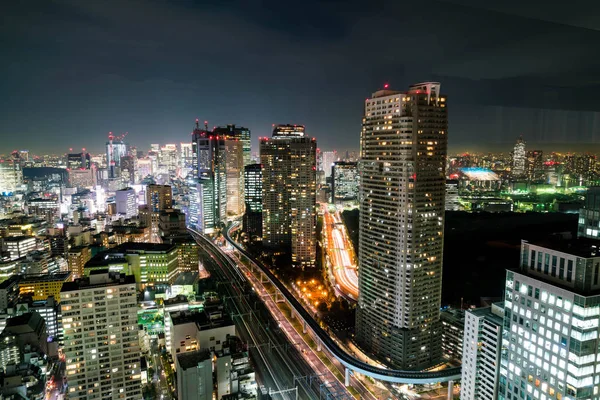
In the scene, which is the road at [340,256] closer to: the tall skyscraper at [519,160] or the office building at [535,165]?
the tall skyscraper at [519,160]

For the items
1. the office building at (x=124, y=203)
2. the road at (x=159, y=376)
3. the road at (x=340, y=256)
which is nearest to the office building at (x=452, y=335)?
the road at (x=340, y=256)

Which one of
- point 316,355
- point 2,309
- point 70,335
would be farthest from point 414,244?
point 2,309

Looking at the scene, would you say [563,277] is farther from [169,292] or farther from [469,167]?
[469,167]

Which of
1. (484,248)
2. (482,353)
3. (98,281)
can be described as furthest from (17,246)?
(484,248)

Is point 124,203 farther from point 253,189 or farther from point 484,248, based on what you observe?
point 484,248

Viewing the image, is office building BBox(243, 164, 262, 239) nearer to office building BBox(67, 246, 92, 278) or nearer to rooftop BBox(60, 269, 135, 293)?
office building BBox(67, 246, 92, 278)
